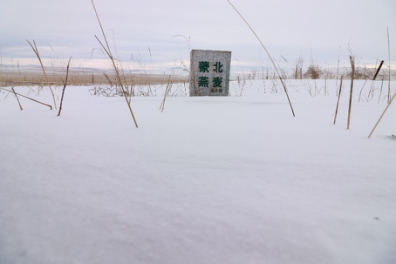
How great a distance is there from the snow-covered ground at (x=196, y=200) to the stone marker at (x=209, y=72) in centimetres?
302

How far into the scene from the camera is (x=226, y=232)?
345 mm

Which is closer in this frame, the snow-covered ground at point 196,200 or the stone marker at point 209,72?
the snow-covered ground at point 196,200

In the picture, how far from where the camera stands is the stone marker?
12.3 feet

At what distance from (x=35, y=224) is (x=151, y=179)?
212 millimetres

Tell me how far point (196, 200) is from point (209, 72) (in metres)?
3.53

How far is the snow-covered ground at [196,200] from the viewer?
31 cm

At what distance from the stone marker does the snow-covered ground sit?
3.02 m

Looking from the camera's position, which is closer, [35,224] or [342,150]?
[35,224]

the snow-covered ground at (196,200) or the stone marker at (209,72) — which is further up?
the stone marker at (209,72)

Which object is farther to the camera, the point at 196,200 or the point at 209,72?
the point at 209,72

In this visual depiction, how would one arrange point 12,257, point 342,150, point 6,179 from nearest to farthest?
point 12,257
point 6,179
point 342,150

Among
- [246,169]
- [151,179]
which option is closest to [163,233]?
[151,179]

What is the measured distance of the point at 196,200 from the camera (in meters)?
0.42

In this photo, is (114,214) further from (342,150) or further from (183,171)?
(342,150)
